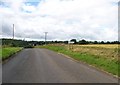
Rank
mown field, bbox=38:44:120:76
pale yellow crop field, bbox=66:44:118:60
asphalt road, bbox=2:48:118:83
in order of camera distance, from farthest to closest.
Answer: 1. pale yellow crop field, bbox=66:44:118:60
2. mown field, bbox=38:44:120:76
3. asphalt road, bbox=2:48:118:83

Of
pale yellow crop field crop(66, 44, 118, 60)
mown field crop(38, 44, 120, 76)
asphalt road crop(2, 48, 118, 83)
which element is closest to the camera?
asphalt road crop(2, 48, 118, 83)

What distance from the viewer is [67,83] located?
12.9 metres

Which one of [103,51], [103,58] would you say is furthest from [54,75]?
[103,51]

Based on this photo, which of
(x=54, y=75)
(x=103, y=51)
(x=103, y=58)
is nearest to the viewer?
(x=54, y=75)

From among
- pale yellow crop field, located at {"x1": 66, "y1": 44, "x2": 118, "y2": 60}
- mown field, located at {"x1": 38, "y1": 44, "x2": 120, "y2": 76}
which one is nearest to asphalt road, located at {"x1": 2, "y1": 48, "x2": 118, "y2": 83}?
mown field, located at {"x1": 38, "y1": 44, "x2": 120, "y2": 76}

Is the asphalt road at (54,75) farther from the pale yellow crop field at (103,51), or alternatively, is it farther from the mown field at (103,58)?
the pale yellow crop field at (103,51)

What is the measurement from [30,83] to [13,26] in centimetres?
9469

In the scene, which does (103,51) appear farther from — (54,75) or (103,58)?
(54,75)

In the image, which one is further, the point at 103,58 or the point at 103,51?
the point at 103,51

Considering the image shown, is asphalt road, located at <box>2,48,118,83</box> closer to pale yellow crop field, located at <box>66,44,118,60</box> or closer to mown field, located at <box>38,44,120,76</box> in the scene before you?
mown field, located at <box>38,44,120,76</box>

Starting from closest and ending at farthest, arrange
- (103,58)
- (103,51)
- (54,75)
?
1. (54,75)
2. (103,58)
3. (103,51)

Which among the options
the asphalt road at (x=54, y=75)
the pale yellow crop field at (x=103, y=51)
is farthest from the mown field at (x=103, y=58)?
the asphalt road at (x=54, y=75)

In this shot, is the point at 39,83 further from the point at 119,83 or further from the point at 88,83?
the point at 119,83

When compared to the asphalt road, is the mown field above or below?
above
